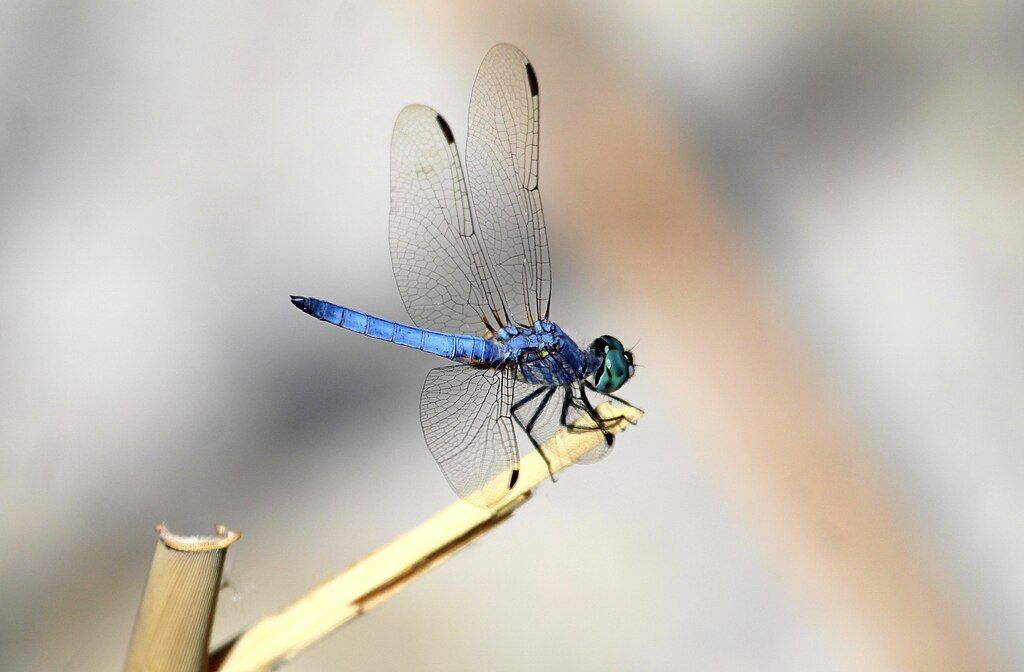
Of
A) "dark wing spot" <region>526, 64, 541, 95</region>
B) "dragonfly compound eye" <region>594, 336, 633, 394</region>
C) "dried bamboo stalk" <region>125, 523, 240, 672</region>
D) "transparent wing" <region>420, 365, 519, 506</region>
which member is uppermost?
"dark wing spot" <region>526, 64, 541, 95</region>

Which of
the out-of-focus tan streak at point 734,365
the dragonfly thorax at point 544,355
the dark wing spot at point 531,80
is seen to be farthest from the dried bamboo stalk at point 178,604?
the out-of-focus tan streak at point 734,365

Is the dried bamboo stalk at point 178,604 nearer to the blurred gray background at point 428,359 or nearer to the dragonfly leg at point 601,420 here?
the dragonfly leg at point 601,420

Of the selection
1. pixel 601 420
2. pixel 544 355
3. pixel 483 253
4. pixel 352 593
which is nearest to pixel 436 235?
pixel 483 253

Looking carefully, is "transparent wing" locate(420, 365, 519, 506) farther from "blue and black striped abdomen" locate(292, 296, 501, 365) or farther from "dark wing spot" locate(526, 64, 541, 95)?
"dark wing spot" locate(526, 64, 541, 95)

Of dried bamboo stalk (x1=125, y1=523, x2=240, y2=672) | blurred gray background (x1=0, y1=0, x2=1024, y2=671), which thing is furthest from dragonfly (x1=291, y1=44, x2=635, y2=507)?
dried bamboo stalk (x1=125, y1=523, x2=240, y2=672)

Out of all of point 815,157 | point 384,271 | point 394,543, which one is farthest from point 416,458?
point 815,157

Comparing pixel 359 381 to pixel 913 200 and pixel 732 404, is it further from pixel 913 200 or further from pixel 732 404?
pixel 913 200
